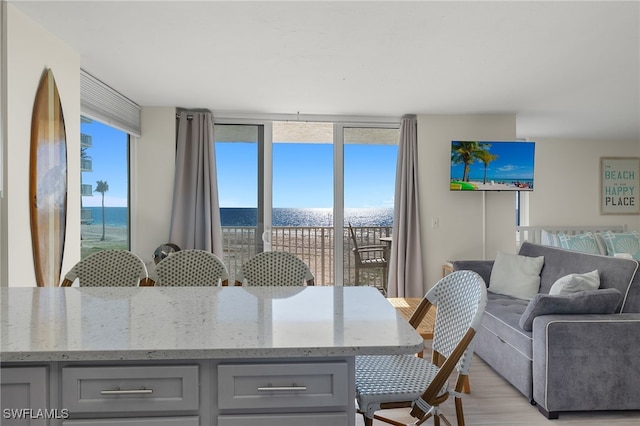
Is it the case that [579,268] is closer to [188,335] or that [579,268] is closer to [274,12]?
[274,12]

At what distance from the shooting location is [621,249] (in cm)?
549

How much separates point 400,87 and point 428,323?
2.12m

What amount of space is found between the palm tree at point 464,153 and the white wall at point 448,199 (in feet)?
0.76

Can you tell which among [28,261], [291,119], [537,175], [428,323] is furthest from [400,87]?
[537,175]

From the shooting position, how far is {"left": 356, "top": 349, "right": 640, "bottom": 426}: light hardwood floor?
7.76 ft

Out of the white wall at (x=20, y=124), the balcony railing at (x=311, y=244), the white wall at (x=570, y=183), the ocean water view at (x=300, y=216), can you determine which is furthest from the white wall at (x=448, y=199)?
the white wall at (x=20, y=124)

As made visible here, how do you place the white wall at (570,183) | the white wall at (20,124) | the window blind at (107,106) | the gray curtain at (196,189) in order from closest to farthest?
the white wall at (20,124), the window blind at (107,106), the gray curtain at (196,189), the white wall at (570,183)

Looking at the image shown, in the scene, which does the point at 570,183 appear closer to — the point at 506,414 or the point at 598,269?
the point at 598,269

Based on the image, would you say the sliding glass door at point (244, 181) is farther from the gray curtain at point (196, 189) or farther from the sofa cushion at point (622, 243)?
the sofa cushion at point (622, 243)

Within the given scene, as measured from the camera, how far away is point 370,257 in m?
5.52

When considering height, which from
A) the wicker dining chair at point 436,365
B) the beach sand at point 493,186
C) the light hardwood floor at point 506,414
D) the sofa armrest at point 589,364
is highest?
the beach sand at point 493,186

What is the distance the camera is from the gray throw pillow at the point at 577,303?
249 centimetres

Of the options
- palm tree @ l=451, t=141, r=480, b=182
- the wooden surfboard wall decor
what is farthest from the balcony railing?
the wooden surfboard wall decor

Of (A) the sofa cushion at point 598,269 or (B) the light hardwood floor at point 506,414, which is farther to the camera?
(A) the sofa cushion at point 598,269
